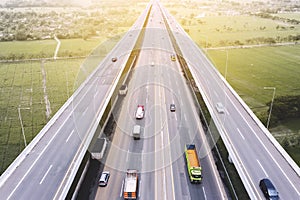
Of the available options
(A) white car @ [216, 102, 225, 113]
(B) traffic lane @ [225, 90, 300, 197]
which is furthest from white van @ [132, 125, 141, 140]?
(B) traffic lane @ [225, 90, 300, 197]

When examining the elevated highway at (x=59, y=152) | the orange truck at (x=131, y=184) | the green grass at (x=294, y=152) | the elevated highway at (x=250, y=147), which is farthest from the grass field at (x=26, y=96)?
the green grass at (x=294, y=152)

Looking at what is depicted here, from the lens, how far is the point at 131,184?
2345 centimetres

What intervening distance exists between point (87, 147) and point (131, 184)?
19.8 ft

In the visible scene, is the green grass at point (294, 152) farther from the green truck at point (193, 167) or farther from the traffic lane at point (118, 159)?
the traffic lane at point (118, 159)

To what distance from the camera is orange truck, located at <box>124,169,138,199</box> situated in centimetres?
2267

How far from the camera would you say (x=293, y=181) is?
2188 cm

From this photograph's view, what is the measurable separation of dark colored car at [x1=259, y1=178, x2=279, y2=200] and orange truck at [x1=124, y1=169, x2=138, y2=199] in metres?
10.5

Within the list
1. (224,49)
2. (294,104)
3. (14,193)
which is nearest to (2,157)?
(14,193)

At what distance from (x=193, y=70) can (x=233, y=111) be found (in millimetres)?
14880

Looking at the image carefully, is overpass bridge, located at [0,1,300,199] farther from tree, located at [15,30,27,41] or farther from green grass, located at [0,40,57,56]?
tree, located at [15,30,27,41]

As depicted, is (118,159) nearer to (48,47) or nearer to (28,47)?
(48,47)

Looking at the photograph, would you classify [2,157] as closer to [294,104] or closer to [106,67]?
[106,67]

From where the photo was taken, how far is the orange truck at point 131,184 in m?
22.7

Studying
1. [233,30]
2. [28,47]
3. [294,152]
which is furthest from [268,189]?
[233,30]
